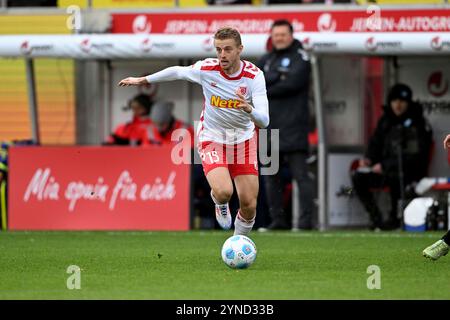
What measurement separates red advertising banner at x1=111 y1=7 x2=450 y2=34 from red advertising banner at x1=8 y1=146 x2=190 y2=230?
91.6 inches

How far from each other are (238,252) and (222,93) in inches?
69.1

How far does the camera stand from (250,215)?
1152 centimetres

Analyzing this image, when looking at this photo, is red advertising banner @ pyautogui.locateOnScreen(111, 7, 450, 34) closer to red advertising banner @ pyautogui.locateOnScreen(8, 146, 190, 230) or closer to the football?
red advertising banner @ pyautogui.locateOnScreen(8, 146, 190, 230)

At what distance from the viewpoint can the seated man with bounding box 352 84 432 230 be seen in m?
17.0

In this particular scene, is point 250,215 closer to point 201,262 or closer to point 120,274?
point 201,262

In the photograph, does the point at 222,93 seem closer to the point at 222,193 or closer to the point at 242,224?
the point at 222,193

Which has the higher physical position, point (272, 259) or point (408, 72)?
point (408, 72)

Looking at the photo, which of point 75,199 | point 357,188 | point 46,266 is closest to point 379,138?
point 357,188

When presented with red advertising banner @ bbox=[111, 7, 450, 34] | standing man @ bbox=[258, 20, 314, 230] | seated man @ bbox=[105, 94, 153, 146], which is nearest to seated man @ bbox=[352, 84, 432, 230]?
red advertising banner @ bbox=[111, 7, 450, 34]

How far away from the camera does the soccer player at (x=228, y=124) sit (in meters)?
11.2

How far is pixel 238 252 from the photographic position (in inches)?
409

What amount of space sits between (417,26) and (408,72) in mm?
1224

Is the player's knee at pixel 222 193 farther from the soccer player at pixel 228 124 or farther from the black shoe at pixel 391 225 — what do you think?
the black shoe at pixel 391 225

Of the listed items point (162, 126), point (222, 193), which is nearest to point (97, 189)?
point (162, 126)
